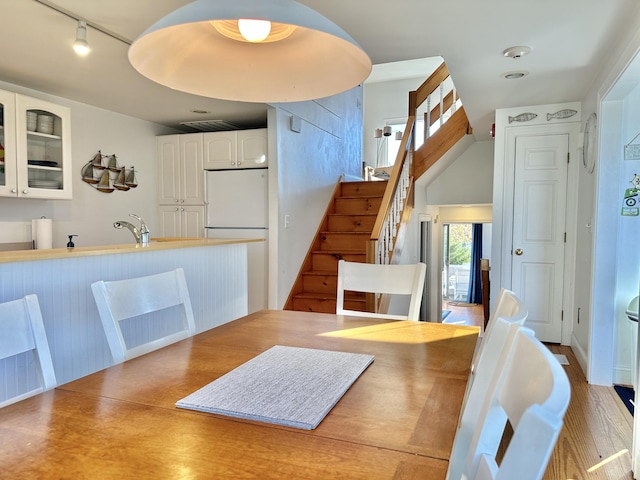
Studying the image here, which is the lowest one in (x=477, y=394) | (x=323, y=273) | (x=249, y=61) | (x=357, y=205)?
(x=323, y=273)

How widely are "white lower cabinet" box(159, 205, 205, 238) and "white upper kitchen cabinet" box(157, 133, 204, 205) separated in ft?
0.21

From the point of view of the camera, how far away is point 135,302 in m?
1.45

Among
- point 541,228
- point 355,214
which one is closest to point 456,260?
point 355,214

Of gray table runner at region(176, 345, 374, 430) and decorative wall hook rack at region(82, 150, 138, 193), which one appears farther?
decorative wall hook rack at region(82, 150, 138, 193)

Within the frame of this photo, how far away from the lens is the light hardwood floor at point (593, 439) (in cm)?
202

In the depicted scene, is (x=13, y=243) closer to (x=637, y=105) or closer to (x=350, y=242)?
(x=350, y=242)

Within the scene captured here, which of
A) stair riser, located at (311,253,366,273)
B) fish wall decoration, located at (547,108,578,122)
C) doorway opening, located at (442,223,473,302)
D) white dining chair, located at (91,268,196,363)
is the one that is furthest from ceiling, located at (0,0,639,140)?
doorway opening, located at (442,223,473,302)

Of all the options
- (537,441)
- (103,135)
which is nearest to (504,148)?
(103,135)

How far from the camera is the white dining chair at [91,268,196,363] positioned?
4.36 ft

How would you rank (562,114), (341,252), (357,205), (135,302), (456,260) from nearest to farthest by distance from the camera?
(135,302) < (562,114) < (341,252) < (357,205) < (456,260)

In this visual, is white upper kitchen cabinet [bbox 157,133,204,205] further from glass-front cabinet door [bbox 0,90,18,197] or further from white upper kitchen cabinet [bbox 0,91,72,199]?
glass-front cabinet door [bbox 0,90,18,197]

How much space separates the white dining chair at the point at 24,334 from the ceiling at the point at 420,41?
163 centimetres

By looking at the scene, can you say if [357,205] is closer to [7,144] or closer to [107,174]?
[107,174]

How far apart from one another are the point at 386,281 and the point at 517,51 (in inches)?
67.6
